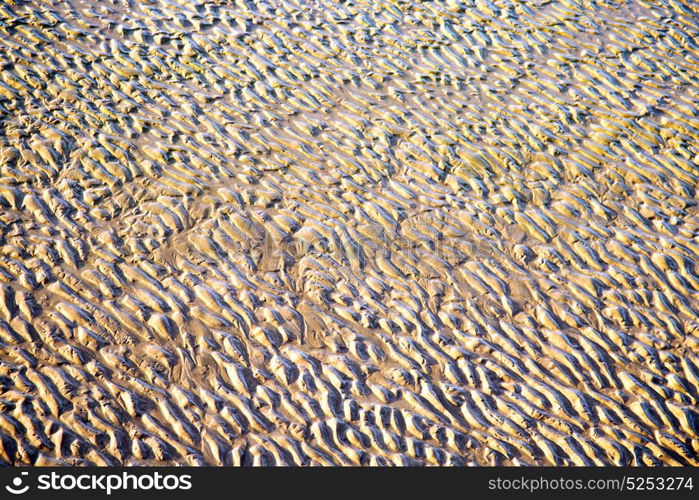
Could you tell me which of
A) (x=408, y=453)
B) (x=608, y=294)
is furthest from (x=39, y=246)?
(x=608, y=294)

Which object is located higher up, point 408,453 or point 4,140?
point 4,140

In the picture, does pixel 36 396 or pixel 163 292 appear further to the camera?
pixel 163 292

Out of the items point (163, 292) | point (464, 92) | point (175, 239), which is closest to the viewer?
point (163, 292)

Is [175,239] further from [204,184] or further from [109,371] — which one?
[109,371]

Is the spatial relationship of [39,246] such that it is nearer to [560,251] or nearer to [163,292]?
[163,292]

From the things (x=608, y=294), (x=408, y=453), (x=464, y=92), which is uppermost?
(x=464, y=92)

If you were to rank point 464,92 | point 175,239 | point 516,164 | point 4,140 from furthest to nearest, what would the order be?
point 464,92, point 516,164, point 4,140, point 175,239
